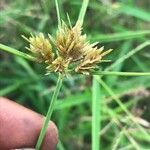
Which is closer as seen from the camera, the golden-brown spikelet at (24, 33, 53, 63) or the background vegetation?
the golden-brown spikelet at (24, 33, 53, 63)

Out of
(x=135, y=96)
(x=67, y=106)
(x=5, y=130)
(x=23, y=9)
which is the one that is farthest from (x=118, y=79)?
(x=5, y=130)

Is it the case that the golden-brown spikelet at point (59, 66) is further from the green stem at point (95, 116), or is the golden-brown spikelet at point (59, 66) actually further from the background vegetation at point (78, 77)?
the background vegetation at point (78, 77)

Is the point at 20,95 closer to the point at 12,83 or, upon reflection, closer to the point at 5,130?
the point at 12,83

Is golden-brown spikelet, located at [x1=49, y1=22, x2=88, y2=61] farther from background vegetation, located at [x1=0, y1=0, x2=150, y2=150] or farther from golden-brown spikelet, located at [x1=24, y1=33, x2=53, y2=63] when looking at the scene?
background vegetation, located at [x1=0, y1=0, x2=150, y2=150]

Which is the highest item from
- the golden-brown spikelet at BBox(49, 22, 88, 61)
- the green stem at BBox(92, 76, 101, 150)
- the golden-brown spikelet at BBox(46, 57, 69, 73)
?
the golden-brown spikelet at BBox(49, 22, 88, 61)

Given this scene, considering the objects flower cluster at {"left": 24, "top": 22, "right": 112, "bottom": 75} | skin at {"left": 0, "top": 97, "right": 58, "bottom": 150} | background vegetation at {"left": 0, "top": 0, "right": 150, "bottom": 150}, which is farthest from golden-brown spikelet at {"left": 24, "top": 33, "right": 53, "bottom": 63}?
background vegetation at {"left": 0, "top": 0, "right": 150, "bottom": 150}

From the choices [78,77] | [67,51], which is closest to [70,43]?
[67,51]

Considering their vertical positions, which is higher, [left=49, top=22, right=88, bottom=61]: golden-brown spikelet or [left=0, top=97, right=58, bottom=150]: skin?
[left=49, top=22, right=88, bottom=61]: golden-brown spikelet
